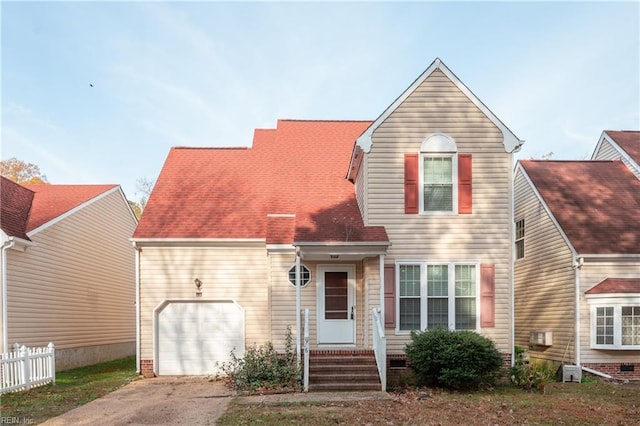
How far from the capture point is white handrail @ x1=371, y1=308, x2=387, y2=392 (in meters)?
11.6

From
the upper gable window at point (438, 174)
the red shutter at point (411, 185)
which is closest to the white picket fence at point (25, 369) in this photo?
Answer: the red shutter at point (411, 185)

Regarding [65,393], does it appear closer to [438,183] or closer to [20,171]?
[438,183]

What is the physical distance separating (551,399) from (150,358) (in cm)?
1009

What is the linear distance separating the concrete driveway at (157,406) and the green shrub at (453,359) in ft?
14.2

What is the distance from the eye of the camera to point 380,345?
11.8 m

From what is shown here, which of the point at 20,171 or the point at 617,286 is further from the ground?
the point at 20,171

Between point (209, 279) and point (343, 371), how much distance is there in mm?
4832

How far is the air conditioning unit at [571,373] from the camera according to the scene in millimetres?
13945

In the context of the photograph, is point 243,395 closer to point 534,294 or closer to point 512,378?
point 512,378

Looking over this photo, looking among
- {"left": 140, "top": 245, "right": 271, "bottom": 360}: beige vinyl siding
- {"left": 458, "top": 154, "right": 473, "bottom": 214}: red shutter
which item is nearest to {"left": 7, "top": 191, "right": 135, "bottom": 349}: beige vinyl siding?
{"left": 140, "top": 245, "right": 271, "bottom": 360}: beige vinyl siding

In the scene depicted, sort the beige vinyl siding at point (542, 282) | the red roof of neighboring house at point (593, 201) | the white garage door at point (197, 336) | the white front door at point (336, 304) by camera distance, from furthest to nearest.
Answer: the beige vinyl siding at point (542, 282)
the red roof of neighboring house at point (593, 201)
the white garage door at point (197, 336)
the white front door at point (336, 304)

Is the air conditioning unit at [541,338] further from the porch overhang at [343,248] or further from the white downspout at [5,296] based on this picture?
the white downspout at [5,296]

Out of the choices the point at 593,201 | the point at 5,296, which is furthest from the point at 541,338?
the point at 5,296

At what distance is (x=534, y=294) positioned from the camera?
17.1 metres
